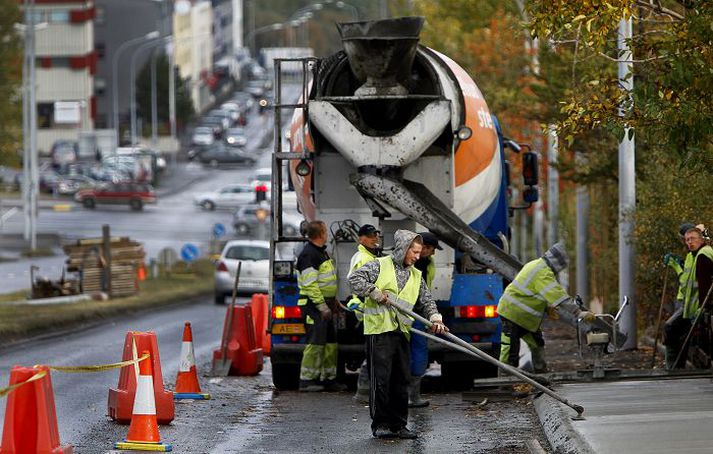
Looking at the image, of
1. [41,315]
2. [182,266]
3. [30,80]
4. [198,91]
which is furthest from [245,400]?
[198,91]

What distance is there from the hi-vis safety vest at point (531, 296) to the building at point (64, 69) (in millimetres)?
94850

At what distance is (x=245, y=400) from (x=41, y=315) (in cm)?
1315

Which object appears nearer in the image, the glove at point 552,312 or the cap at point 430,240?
the cap at point 430,240

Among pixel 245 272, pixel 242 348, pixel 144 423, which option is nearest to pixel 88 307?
pixel 245 272

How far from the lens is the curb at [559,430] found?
1211 centimetres

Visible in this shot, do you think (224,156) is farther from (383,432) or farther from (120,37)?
(383,432)

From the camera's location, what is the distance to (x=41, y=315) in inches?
1163

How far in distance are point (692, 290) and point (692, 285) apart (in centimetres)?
12

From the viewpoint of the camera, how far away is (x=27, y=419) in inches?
432

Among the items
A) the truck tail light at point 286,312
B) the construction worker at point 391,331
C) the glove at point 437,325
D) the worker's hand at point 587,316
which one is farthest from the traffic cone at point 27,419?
the worker's hand at point 587,316

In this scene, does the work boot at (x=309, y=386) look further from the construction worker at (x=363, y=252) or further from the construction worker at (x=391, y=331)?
the construction worker at (x=391, y=331)

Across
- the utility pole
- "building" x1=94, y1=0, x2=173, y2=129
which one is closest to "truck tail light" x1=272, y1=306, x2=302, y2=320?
the utility pole

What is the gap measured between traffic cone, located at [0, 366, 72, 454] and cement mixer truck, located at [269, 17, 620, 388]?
6487 mm

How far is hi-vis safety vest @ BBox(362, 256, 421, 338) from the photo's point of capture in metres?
13.7
